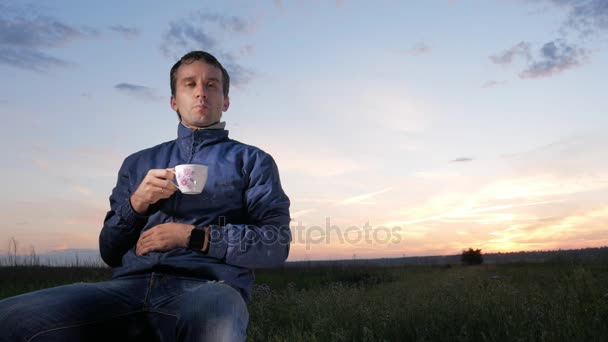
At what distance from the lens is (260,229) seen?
2.87 meters

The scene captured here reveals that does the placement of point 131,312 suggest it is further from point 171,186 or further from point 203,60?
point 203,60

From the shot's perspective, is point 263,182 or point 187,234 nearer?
point 187,234

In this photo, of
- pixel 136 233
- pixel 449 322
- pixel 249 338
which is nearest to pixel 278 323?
pixel 249 338

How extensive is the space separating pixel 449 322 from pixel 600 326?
1350 millimetres

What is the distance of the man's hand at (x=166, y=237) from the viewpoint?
112 inches

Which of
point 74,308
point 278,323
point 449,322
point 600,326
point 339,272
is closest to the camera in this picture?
point 74,308

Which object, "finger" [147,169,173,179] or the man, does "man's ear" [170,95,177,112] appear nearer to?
the man

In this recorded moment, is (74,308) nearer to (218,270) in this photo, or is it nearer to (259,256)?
(218,270)

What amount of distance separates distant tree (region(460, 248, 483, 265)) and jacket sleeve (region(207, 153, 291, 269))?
84.1ft

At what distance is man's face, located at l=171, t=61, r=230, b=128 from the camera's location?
131 inches

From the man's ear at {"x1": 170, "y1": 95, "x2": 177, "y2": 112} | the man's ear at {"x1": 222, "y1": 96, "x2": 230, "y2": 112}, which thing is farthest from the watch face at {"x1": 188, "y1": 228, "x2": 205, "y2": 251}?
the man's ear at {"x1": 170, "y1": 95, "x2": 177, "y2": 112}

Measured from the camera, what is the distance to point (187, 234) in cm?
284

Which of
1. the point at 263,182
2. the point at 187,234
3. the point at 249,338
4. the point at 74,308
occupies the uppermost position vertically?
the point at 263,182

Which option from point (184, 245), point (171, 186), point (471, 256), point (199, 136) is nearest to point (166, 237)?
point (184, 245)
